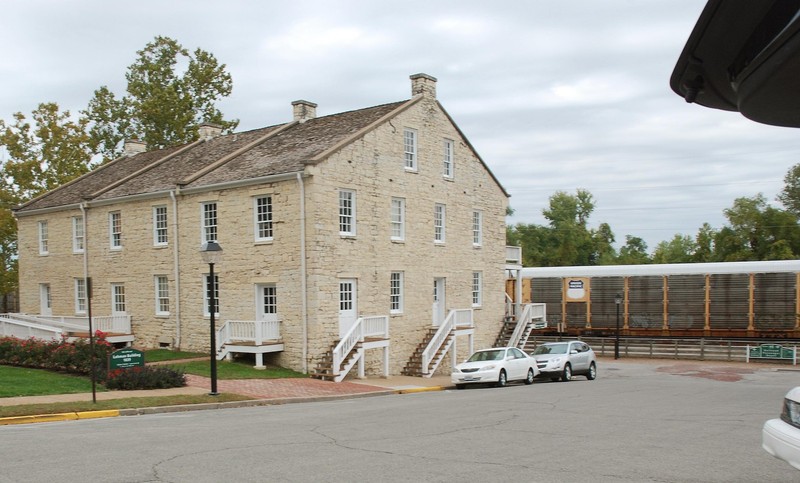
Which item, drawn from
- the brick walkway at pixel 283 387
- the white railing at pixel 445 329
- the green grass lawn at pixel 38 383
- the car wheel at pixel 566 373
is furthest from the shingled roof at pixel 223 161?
the car wheel at pixel 566 373

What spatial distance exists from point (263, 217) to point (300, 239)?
2386 mm

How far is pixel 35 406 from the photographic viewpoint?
1570 cm

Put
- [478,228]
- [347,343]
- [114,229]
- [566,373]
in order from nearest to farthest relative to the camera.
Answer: [347,343], [566,373], [114,229], [478,228]

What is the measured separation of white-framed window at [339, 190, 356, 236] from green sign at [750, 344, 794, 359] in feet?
70.4

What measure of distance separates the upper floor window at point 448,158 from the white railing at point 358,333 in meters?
8.52

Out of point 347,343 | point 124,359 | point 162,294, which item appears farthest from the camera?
point 162,294

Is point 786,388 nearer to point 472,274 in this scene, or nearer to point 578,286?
point 472,274

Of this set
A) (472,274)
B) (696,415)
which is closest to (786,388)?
(696,415)

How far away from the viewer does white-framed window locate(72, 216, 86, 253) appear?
1414 inches

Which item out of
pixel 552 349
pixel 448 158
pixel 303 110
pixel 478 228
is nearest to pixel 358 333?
pixel 552 349

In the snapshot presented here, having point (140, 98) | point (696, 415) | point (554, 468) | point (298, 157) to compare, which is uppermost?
point (140, 98)

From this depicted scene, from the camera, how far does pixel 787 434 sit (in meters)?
5.66

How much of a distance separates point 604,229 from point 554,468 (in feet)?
282

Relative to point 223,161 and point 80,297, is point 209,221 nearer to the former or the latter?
point 223,161
